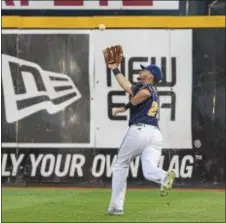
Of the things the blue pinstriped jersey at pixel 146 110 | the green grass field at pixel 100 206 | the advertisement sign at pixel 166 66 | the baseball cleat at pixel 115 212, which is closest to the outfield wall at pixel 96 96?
the advertisement sign at pixel 166 66

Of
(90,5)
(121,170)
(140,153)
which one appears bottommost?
(121,170)

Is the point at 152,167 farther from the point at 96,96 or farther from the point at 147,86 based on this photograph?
the point at 96,96

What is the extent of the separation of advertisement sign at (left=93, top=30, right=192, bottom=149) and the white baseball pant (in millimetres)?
3369

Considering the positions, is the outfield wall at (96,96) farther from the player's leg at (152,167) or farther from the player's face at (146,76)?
the player's leg at (152,167)

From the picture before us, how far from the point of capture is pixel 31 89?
1020cm

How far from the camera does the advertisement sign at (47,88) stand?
1016 centimetres

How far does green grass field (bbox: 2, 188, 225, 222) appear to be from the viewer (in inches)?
261

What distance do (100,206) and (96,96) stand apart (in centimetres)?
280

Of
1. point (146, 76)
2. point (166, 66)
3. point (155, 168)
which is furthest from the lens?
point (166, 66)

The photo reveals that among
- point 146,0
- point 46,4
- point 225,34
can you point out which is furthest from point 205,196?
point 46,4

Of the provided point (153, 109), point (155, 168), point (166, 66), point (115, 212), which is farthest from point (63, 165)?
point (155, 168)

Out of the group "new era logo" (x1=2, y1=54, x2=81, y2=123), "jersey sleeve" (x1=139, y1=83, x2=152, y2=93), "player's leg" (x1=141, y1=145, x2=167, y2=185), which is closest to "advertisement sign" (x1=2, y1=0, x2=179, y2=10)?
"new era logo" (x1=2, y1=54, x2=81, y2=123)

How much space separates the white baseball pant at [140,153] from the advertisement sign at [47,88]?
3.42m

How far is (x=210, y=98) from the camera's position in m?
10.1
